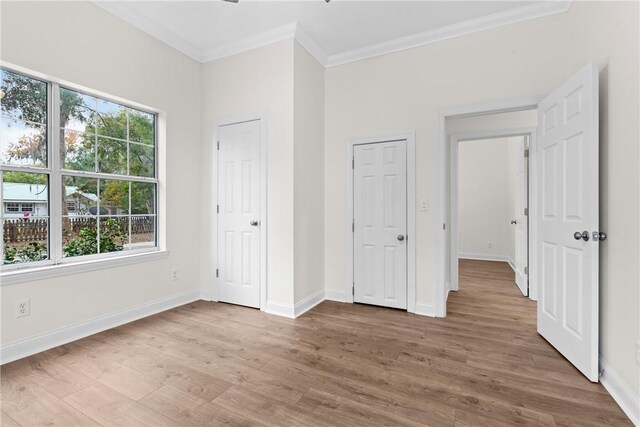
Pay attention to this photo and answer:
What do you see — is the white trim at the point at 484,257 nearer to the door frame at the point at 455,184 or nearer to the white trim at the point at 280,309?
the door frame at the point at 455,184

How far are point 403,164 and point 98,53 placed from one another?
128 inches

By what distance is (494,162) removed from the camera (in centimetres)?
687

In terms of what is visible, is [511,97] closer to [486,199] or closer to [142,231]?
[142,231]

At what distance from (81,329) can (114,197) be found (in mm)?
1271

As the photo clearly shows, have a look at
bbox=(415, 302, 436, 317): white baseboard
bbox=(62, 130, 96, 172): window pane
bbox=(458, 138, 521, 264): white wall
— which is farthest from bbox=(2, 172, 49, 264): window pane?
bbox=(458, 138, 521, 264): white wall

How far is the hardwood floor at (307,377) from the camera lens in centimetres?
171

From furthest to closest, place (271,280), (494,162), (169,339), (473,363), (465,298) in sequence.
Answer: (494,162) < (465,298) < (271,280) < (169,339) < (473,363)

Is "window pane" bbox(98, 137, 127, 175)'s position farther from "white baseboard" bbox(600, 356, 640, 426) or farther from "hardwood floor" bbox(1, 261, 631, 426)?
"white baseboard" bbox(600, 356, 640, 426)

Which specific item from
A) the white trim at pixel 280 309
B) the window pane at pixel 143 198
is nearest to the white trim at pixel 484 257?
the white trim at pixel 280 309

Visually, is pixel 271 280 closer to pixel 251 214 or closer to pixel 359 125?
pixel 251 214

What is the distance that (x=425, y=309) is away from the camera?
10.9 feet

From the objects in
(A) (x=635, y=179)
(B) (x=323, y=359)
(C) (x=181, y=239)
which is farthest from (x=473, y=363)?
(C) (x=181, y=239)

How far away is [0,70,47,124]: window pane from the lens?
2350 mm

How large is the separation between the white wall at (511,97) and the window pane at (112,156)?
2.30m
